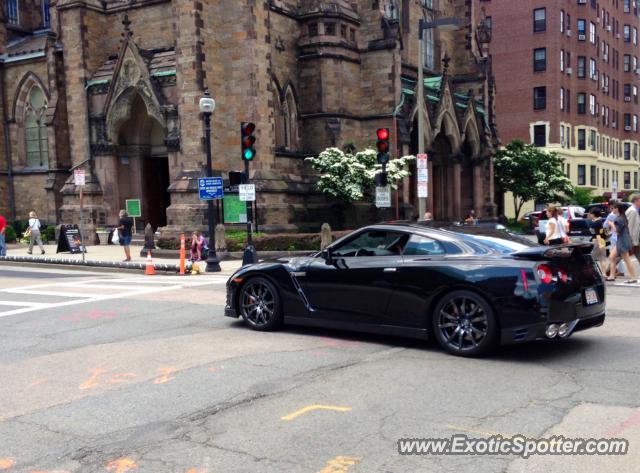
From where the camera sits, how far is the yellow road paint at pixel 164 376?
630cm

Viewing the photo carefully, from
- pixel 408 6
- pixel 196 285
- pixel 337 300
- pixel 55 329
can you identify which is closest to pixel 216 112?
pixel 196 285

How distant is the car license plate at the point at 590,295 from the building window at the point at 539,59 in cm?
5455

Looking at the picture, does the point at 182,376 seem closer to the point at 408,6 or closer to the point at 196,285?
the point at 196,285

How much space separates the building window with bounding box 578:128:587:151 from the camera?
59.6 metres

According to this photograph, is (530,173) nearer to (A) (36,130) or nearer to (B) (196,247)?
(B) (196,247)

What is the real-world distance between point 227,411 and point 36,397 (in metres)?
1.93

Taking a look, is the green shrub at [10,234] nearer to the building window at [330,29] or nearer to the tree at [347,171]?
the tree at [347,171]

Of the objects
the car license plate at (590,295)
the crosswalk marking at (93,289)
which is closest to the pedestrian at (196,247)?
the crosswalk marking at (93,289)

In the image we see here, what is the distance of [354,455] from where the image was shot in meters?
4.29

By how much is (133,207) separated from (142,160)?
8.38ft

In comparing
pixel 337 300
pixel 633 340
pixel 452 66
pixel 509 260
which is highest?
pixel 452 66

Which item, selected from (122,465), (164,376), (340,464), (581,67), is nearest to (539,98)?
(581,67)

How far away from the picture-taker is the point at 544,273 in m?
6.58

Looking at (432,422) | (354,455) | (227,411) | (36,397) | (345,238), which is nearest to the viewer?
(354,455)
